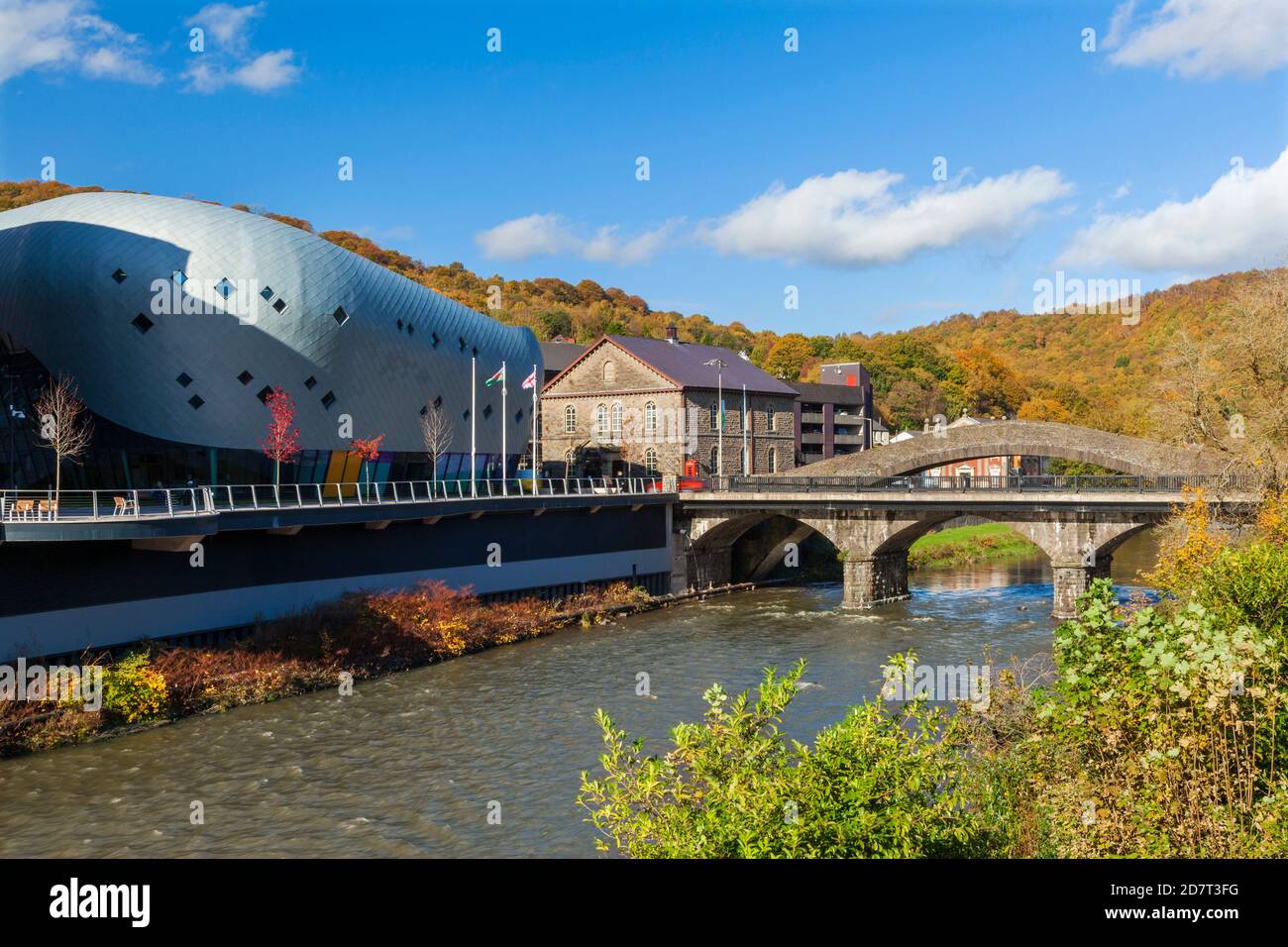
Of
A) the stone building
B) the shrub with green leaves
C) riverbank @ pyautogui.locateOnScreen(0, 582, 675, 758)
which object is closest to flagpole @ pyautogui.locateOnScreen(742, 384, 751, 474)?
the stone building

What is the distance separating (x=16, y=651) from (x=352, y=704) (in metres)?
9.16

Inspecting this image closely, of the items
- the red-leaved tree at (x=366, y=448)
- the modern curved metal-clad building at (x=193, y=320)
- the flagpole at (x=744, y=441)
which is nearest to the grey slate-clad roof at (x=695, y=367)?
the flagpole at (x=744, y=441)

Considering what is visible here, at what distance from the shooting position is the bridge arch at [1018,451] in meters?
50.9

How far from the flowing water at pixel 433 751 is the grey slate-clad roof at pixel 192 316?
17.7m

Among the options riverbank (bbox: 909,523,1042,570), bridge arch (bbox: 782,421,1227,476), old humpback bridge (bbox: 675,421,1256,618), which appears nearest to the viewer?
old humpback bridge (bbox: 675,421,1256,618)

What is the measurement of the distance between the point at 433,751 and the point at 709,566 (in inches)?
1342

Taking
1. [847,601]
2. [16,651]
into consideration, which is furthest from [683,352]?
[16,651]

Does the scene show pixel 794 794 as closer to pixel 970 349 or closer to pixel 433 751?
pixel 433 751

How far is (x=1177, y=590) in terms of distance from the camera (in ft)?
85.3

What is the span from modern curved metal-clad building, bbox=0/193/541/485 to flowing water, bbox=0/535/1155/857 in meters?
17.5

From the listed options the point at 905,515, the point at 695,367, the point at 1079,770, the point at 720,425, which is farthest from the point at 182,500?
the point at 695,367

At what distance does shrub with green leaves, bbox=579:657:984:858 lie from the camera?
33.7 ft

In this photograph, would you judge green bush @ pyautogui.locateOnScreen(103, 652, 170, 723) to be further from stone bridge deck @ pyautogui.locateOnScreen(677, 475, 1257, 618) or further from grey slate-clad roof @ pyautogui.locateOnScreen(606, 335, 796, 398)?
grey slate-clad roof @ pyautogui.locateOnScreen(606, 335, 796, 398)

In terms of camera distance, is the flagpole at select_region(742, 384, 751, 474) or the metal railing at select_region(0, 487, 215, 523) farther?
the flagpole at select_region(742, 384, 751, 474)
